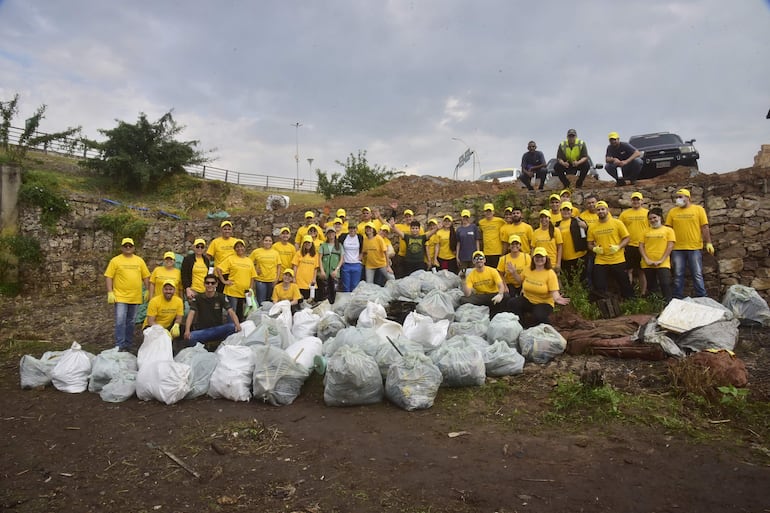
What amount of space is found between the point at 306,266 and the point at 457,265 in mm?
2251

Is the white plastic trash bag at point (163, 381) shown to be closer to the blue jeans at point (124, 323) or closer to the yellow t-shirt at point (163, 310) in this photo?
the yellow t-shirt at point (163, 310)

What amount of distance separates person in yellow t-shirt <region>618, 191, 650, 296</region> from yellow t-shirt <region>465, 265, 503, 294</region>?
181 centimetres

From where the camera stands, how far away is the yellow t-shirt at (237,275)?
253 inches

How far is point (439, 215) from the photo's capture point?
9.45 m

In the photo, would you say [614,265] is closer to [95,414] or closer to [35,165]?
[95,414]

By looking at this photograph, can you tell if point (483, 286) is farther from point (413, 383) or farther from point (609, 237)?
point (413, 383)

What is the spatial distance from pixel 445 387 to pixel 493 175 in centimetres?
946

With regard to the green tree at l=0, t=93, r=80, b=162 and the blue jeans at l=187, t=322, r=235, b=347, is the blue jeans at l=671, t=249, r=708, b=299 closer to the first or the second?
the blue jeans at l=187, t=322, r=235, b=347

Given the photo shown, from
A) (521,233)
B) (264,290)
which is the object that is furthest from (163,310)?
(521,233)

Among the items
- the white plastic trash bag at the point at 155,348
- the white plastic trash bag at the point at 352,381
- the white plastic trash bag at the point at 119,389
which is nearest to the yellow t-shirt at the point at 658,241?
the white plastic trash bag at the point at 352,381

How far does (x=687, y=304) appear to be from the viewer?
16.1 feet

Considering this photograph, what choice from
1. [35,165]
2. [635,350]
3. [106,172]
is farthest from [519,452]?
[35,165]

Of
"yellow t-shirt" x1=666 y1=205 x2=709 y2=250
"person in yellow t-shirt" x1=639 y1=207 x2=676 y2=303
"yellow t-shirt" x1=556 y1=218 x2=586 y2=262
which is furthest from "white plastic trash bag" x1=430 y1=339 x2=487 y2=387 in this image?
"yellow t-shirt" x1=666 y1=205 x2=709 y2=250

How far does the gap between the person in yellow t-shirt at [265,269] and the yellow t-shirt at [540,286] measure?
3.30m
